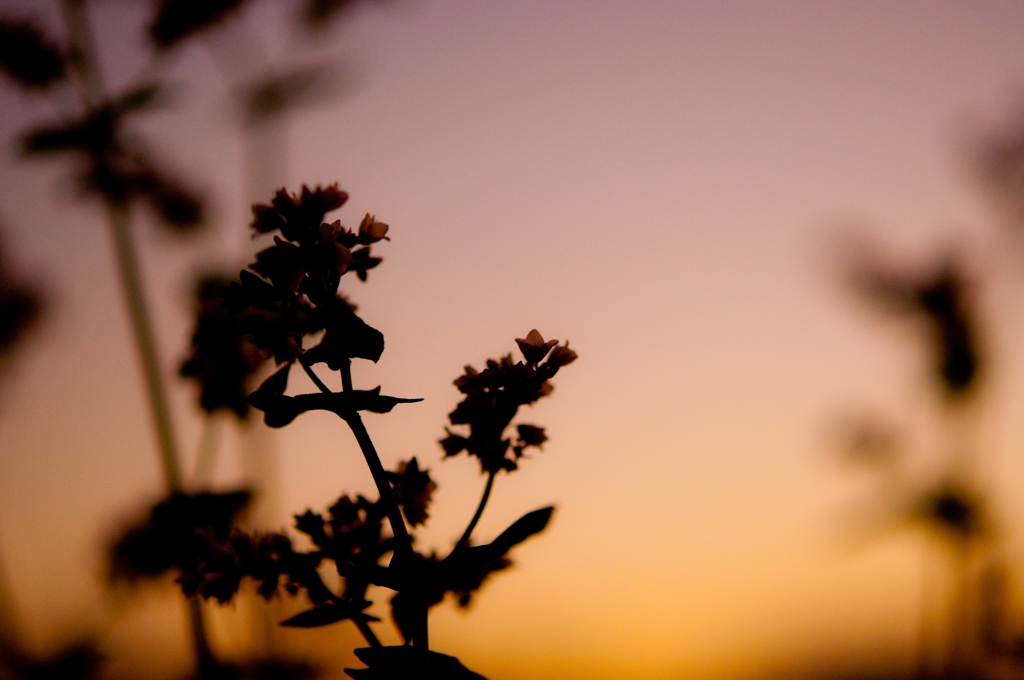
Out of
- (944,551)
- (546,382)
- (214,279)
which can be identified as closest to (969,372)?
(944,551)

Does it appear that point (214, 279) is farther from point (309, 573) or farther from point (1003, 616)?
point (1003, 616)

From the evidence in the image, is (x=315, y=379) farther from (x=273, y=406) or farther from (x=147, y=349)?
(x=147, y=349)

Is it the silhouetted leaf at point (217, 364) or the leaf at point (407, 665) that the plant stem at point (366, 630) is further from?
the silhouetted leaf at point (217, 364)

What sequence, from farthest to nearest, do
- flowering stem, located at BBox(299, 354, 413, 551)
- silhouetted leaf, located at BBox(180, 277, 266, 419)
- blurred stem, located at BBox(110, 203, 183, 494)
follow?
1. blurred stem, located at BBox(110, 203, 183, 494)
2. silhouetted leaf, located at BBox(180, 277, 266, 419)
3. flowering stem, located at BBox(299, 354, 413, 551)

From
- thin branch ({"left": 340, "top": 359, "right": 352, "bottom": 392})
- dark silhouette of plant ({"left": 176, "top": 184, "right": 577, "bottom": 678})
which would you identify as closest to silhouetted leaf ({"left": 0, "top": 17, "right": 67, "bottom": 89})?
dark silhouette of plant ({"left": 176, "top": 184, "right": 577, "bottom": 678})

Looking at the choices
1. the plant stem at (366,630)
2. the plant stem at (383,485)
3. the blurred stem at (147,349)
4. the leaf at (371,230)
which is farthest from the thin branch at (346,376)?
the blurred stem at (147,349)

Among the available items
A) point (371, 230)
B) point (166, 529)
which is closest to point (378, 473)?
point (371, 230)

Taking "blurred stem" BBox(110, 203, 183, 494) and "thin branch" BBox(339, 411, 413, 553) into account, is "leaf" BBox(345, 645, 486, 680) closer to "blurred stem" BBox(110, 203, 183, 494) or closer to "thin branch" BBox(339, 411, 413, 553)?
"thin branch" BBox(339, 411, 413, 553)
